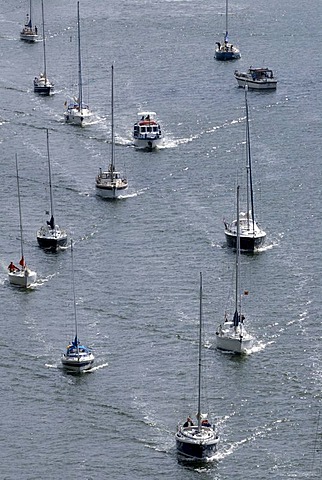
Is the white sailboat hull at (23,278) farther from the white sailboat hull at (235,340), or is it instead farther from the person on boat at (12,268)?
the white sailboat hull at (235,340)

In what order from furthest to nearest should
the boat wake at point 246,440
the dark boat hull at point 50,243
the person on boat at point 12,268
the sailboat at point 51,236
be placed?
1. the sailboat at point 51,236
2. the dark boat hull at point 50,243
3. the person on boat at point 12,268
4. the boat wake at point 246,440

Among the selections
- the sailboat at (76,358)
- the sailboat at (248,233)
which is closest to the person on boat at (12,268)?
the sailboat at (76,358)

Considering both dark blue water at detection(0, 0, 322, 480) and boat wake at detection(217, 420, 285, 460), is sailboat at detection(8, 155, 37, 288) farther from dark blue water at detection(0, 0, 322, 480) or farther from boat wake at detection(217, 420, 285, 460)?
boat wake at detection(217, 420, 285, 460)

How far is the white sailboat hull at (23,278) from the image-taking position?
608 feet

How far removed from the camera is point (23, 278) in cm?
18512

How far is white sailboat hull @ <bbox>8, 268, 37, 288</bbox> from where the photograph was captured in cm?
18518

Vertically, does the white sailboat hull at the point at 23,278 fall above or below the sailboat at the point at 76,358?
above

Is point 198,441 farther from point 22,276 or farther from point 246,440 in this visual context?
point 22,276

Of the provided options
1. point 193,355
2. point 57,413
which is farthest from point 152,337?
point 57,413

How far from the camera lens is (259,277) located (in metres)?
187

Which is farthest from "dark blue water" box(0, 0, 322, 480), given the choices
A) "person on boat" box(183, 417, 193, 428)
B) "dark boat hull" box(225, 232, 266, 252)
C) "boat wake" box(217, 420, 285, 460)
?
"person on boat" box(183, 417, 193, 428)

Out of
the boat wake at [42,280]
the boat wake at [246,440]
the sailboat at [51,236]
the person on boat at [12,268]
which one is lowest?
the boat wake at [246,440]

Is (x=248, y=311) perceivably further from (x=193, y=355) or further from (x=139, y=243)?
(x=139, y=243)

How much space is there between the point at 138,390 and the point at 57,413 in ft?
23.8
